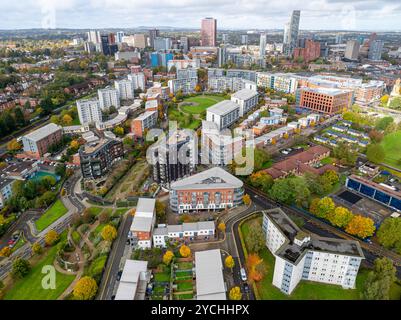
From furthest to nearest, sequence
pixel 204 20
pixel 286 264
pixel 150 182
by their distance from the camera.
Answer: pixel 204 20 → pixel 150 182 → pixel 286 264

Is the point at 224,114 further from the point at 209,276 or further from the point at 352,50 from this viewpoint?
the point at 352,50

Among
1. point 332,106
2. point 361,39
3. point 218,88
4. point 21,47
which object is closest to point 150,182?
point 332,106

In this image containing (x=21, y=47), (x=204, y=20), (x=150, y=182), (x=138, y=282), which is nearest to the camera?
(x=138, y=282)

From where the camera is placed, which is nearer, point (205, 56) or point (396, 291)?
point (396, 291)

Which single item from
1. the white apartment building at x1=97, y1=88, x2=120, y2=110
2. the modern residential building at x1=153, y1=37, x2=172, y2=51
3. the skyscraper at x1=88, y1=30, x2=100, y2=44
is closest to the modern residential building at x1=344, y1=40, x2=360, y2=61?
the modern residential building at x1=153, y1=37, x2=172, y2=51

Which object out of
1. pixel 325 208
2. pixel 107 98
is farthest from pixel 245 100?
pixel 325 208

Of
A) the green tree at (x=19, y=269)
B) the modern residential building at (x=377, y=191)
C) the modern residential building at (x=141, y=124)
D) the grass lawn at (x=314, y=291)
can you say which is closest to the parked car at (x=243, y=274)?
the grass lawn at (x=314, y=291)

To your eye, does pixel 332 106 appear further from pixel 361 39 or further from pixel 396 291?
pixel 361 39

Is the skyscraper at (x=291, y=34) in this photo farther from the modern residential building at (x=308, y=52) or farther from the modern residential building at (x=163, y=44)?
the modern residential building at (x=163, y=44)
